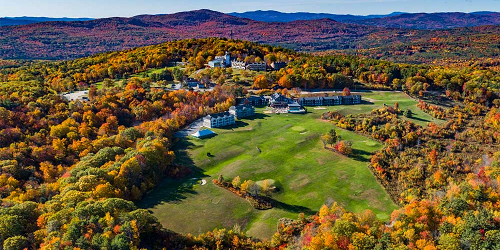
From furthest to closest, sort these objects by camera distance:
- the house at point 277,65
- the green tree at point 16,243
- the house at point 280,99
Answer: the house at point 277,65
the house at point 280,99
the green tree at point 16,243

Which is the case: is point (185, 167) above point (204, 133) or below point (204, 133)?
below

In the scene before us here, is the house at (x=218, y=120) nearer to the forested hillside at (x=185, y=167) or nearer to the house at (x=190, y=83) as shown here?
the forested hillside at (x=185, y=167)

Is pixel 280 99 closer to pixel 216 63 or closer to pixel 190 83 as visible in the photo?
pixel 190 83

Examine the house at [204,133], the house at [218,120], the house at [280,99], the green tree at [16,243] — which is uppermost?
the house at [280,99]

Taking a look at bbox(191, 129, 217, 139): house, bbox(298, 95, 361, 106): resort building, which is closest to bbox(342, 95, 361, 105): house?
bbox(298, 95, 361, 106): resort building

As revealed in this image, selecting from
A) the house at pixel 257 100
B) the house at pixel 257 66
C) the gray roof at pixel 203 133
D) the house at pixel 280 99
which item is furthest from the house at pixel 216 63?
the gray roof at pixel 203 133

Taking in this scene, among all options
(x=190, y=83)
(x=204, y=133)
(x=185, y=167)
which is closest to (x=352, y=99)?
(x=204, y=133)
